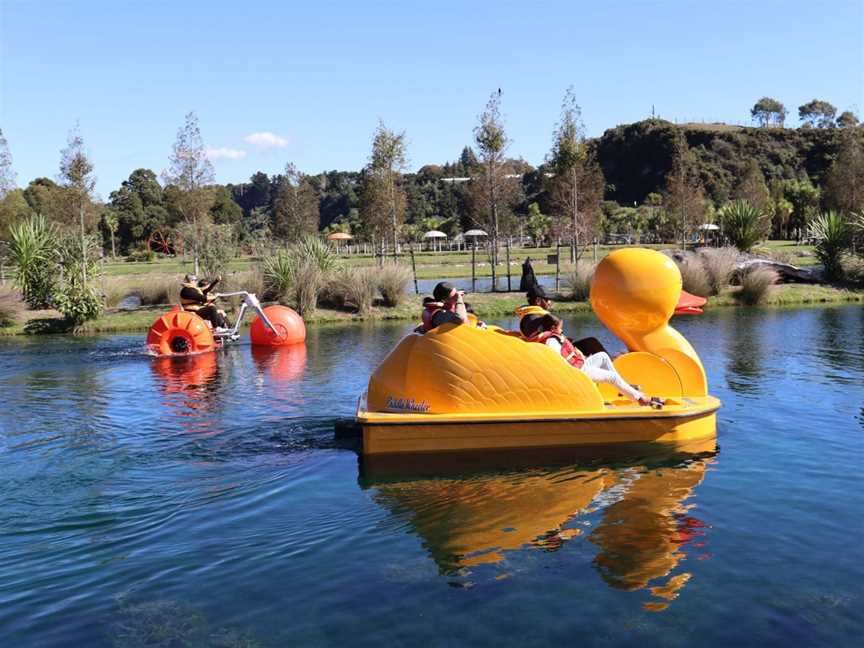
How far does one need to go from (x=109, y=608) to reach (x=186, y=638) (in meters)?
0.73

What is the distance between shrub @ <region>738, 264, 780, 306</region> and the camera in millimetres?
24266

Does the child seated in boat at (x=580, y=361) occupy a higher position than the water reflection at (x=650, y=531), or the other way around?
the child seated in boat at (x=580, y=361)

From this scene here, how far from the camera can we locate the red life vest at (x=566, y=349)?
8.30 metres

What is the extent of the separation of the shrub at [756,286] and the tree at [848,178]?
17.7 meters

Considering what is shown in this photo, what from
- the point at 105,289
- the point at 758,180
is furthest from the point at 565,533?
the point at 758,180

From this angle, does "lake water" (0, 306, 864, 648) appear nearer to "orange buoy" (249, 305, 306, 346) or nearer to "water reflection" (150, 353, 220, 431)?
"water reflection" (150, 353, 220, 431)

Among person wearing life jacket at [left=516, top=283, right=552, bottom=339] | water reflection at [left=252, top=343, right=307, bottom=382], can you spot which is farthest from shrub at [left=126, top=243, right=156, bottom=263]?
person wearing life jacket at [left=516, top=283, right=552, bottom=339]

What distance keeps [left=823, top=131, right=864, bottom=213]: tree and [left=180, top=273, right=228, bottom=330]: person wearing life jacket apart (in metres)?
32.8

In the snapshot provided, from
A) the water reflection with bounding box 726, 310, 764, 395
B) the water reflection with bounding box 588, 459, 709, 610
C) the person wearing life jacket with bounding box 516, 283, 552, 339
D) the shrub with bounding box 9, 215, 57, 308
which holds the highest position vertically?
the shrub with bounding box 9, 215, 57, 308

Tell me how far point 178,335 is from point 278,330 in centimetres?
218

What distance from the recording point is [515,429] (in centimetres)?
802

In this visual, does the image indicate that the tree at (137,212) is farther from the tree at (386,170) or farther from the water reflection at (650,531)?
the water reflection at (650,531)

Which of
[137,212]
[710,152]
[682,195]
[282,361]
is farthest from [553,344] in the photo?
[710,152]

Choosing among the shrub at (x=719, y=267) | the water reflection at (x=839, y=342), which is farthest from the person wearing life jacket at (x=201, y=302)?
the shrub at (x=719, y=267)
